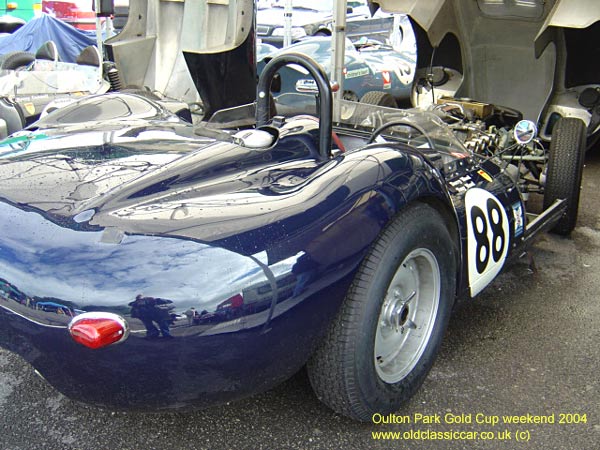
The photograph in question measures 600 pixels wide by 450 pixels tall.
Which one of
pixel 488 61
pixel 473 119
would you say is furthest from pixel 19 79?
pixel 488 61

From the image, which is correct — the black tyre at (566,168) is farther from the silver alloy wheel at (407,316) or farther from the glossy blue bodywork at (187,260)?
the glossy blue bodywork at (187,260)

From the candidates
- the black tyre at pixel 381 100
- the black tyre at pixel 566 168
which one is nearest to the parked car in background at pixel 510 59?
the black tyre at pixel 381 100

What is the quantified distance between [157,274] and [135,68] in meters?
4.82

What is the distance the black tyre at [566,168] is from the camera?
3684 mm

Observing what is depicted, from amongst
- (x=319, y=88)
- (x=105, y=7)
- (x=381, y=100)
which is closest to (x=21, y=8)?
(x=105, y=7)

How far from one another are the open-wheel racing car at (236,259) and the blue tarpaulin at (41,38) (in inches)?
360

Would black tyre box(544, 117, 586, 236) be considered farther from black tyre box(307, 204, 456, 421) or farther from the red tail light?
the red tail light

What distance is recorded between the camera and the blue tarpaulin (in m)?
10.5

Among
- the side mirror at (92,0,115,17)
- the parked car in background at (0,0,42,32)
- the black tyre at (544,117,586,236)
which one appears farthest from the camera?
the parked car in background at (0,0,42,32)

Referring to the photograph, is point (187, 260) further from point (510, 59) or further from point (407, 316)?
point (510, 59)

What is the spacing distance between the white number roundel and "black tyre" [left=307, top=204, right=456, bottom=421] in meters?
0.22

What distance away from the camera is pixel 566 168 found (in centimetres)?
368

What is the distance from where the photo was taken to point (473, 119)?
14.3ft

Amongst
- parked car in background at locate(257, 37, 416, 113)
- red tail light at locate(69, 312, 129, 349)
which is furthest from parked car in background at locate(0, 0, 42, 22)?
red tail light at locate(69, 312, 129, 349)
